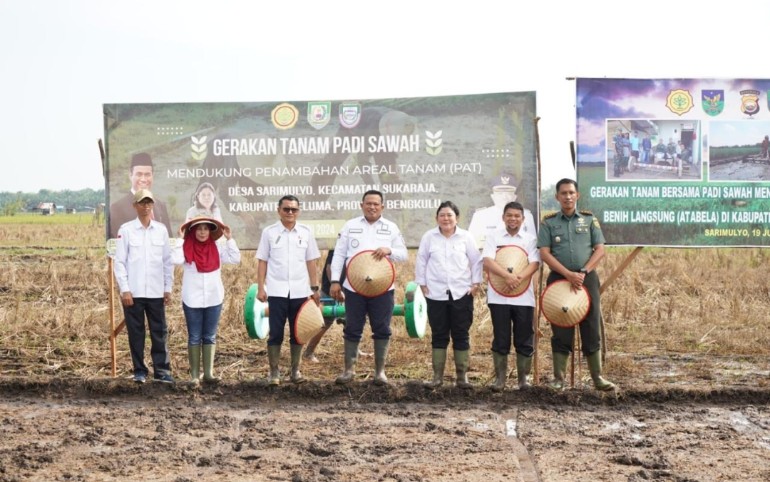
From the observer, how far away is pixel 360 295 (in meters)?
7.93

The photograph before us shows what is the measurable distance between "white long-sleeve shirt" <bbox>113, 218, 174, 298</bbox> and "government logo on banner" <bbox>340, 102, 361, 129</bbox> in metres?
2.05

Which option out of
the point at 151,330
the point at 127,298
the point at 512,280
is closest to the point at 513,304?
the point at 512,280

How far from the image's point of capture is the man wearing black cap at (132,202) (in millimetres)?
8984

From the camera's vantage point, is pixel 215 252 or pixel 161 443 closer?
pixel 161 443

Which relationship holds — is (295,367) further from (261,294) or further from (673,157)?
(673,157)

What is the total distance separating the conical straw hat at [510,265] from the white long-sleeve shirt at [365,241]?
84cm

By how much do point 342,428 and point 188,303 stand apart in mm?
2094

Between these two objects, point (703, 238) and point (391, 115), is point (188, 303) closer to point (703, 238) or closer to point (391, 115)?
point (391, 115)

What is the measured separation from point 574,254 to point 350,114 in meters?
2.68

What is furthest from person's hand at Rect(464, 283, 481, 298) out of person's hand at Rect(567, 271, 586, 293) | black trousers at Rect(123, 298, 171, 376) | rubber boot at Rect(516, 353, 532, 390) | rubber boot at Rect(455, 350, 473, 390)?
black trousers at Rect(123, 298, 171, 376)

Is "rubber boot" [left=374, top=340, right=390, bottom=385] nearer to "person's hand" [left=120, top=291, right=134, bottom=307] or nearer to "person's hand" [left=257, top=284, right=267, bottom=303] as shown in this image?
"person's hand" [left=257, top=284, right=267, bottom=303]

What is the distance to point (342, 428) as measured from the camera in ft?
21.9

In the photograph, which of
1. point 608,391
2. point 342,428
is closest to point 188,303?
point 342,428

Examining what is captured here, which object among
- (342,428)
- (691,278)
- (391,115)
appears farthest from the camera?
(691,278)
